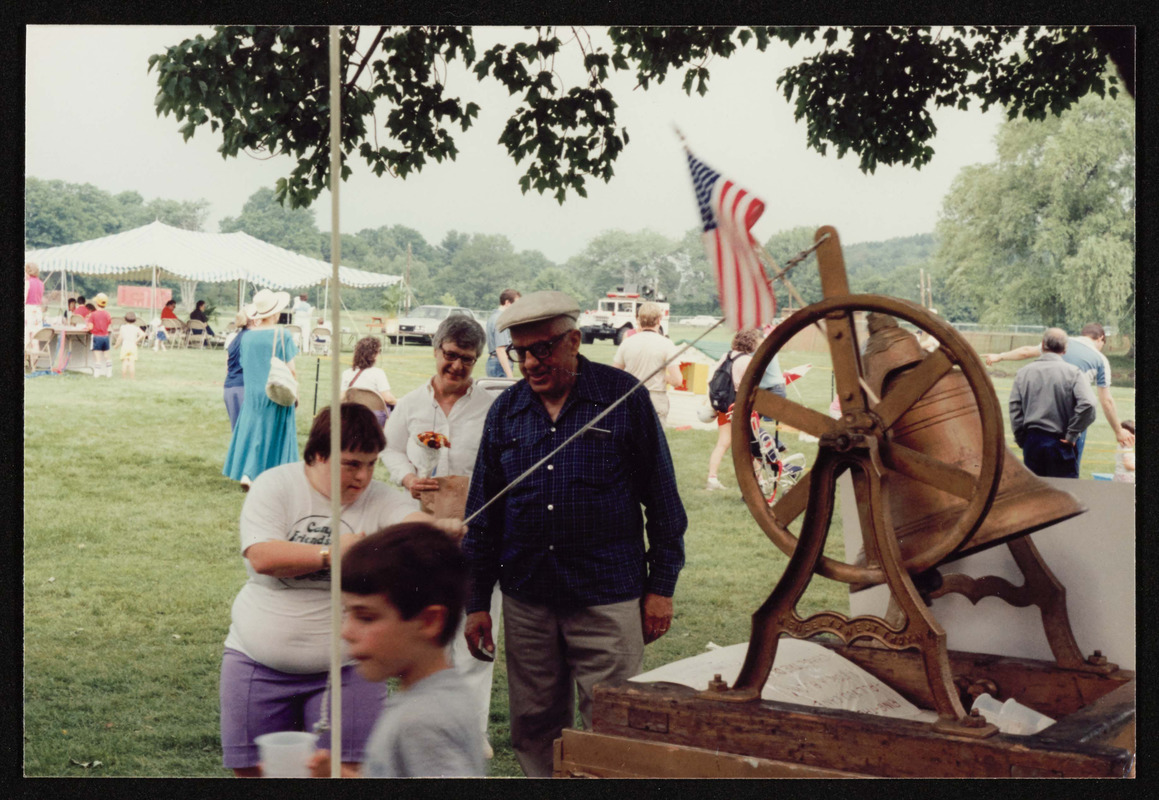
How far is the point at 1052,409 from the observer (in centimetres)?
522

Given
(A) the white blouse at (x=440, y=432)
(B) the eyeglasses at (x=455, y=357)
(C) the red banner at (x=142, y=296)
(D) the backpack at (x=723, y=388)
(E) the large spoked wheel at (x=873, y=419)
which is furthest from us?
(D) the backpack at (x=723, y=388)

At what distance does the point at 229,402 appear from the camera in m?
6.49

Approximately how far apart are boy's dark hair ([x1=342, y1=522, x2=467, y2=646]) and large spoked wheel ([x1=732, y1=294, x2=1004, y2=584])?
82 centimetres

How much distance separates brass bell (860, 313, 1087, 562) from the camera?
2793 millimetres

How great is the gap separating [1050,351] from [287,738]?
3.99m

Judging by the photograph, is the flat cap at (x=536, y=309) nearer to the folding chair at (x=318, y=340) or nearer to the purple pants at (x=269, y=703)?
the purple pants at (x=269, y=703)

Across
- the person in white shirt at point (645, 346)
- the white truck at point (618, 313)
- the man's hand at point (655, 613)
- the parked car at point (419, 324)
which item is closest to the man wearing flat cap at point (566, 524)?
the man's hand at point (655, 613)

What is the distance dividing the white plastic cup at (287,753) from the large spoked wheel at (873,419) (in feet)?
3.99

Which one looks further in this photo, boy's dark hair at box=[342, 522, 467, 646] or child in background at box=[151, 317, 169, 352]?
child in background at box=[151, 317, 169, 352]

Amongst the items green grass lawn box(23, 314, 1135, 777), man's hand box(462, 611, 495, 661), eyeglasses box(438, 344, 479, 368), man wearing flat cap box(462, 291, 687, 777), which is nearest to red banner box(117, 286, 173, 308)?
green grass lawn box(23, 314, 1135, 777)

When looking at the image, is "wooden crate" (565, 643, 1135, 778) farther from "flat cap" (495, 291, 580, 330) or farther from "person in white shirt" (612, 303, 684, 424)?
"person in white shirt" (612, 303, 684, 424)

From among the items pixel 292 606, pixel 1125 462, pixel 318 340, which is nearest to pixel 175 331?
pixel 318 340

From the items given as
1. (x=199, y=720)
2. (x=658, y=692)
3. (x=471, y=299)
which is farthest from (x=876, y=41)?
(x=199, y=720)

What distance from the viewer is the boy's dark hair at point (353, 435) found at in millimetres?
3316
